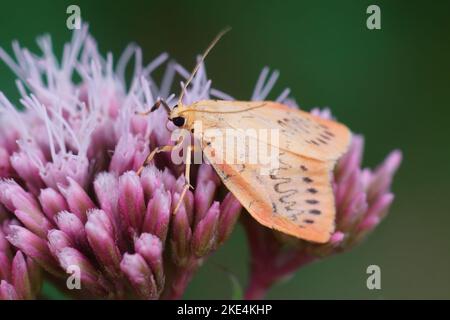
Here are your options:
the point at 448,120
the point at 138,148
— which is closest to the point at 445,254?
the point at 448,120

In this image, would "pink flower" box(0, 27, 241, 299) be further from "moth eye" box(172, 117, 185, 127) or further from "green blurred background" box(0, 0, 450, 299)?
"green blurred background" box(0, 0, 450, 299)

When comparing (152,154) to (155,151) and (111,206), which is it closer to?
(155,151)

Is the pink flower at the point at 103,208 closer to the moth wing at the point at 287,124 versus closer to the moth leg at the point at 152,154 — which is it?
the moth leg at the point at 152,154

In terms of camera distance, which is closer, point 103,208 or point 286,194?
point 103,208

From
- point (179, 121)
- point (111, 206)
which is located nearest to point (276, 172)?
point (179, 121)

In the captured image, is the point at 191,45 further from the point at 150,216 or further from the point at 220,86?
the point at 150,216

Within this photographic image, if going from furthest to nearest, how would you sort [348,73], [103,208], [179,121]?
[348,73]
[179,121]
[103,208]

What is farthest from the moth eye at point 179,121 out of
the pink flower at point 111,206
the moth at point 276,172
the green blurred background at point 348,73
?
the green blurred background at point 348,73

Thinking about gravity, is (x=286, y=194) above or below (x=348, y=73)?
below
